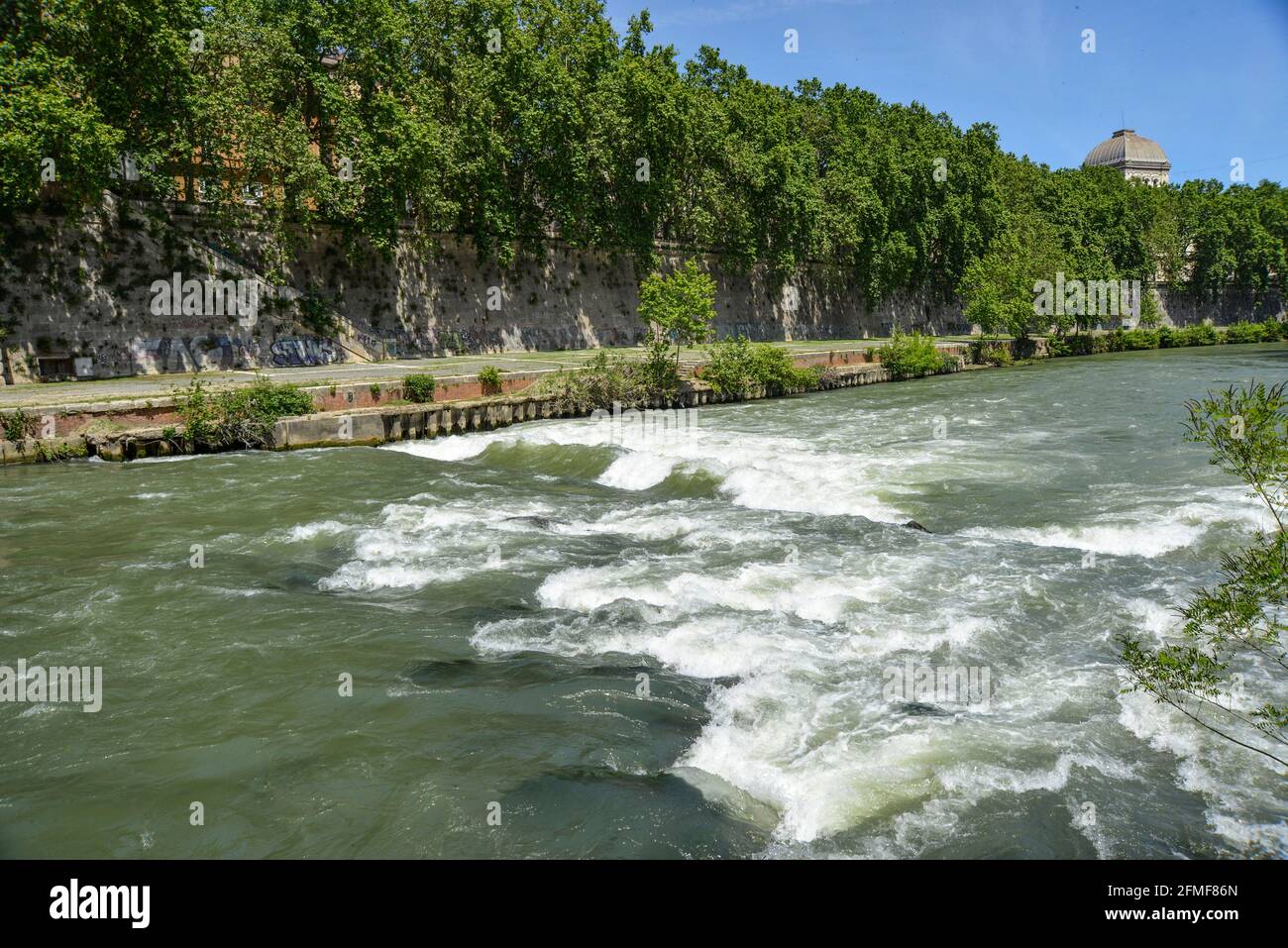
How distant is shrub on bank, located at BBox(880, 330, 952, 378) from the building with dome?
110282mm

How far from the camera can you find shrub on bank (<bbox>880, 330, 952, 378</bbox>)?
144 ft

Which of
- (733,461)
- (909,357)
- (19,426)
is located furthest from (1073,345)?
(19,426)

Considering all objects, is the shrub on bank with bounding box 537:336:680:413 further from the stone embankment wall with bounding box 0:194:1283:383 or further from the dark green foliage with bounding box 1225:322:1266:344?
the dark green foliage with bounding box 1225:322:1266:344

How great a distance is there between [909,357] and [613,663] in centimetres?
3792

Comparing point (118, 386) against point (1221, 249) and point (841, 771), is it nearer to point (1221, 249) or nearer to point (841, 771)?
point (841, 771)

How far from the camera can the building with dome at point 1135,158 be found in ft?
435

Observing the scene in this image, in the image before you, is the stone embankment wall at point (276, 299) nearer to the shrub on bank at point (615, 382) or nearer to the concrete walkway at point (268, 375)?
the concrete walkway at point (268, 375)

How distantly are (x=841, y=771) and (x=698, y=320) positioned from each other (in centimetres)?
2662

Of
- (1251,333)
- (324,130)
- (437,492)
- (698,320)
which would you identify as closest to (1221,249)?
(1251,333)

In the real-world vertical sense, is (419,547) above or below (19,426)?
below

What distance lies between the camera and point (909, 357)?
4416 cm

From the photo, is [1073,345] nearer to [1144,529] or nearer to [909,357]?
[909,357]

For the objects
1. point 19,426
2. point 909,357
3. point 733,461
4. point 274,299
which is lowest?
point 733,461

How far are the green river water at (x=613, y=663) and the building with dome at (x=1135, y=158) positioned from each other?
13702 cm
